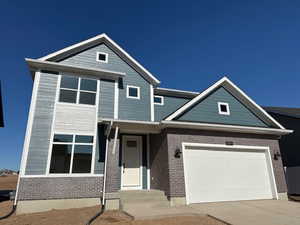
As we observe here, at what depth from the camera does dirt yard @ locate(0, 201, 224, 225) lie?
199 inches

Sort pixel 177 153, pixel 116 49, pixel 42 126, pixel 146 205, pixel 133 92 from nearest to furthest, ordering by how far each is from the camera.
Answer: pixel 146 205, pixel 177 153, pixel 42 126, pixel 133 92, pixel 116 49

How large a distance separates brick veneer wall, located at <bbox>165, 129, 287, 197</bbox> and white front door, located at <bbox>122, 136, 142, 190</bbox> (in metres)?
2.26

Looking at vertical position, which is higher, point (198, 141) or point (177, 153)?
point (198, 141)

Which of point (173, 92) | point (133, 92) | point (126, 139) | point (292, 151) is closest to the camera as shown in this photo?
point (126, 139)

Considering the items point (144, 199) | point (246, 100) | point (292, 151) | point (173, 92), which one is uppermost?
point (173, 92)

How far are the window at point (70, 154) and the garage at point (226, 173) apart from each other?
4.33 metres

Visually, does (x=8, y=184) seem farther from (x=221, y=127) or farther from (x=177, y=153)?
(x=221, y=127)

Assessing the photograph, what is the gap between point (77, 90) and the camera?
8898mm

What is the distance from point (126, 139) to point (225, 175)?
Answer: 5.13m

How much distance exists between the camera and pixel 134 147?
31.4 ft

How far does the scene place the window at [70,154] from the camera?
762 centimetres

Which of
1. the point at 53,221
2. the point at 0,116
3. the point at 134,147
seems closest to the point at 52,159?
the point at 53,221

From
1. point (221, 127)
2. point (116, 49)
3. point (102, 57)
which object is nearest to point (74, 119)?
point (102, 57)

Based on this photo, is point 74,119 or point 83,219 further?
point 74,119
